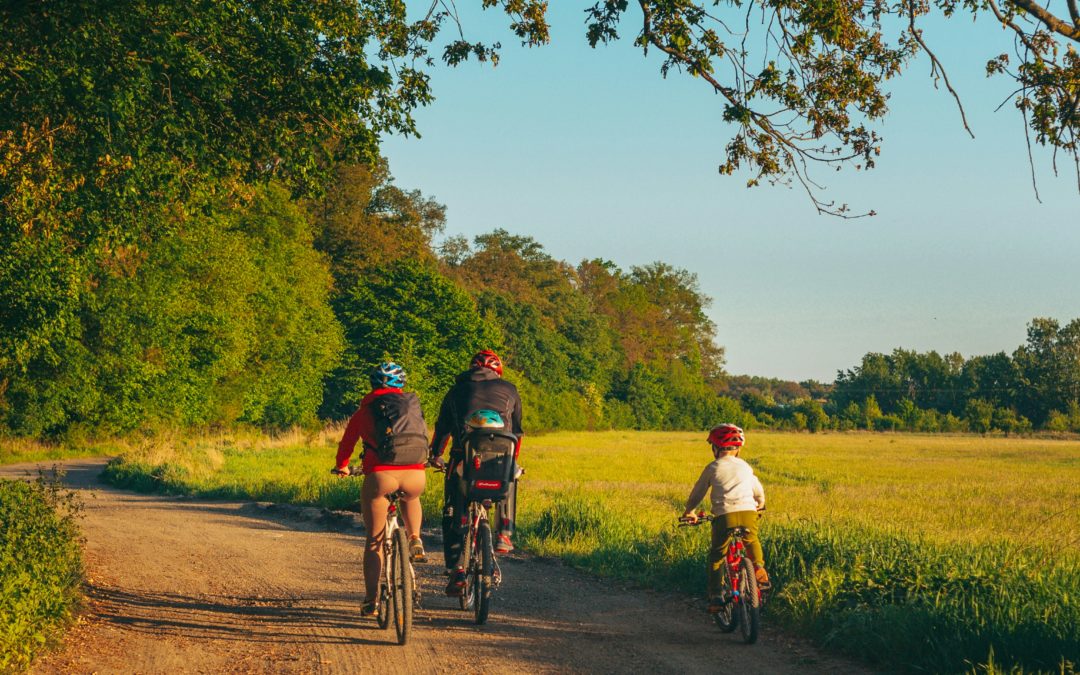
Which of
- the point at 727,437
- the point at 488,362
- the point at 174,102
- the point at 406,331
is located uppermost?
the point at 406,331

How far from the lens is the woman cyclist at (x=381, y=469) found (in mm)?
7488

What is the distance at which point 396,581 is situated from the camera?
7441 millimetres

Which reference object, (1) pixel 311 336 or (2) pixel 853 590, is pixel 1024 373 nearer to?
(1) pixel 311 336

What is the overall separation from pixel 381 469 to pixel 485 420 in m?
1.03

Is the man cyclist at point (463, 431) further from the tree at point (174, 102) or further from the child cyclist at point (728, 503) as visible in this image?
the tree at point (174, 102)

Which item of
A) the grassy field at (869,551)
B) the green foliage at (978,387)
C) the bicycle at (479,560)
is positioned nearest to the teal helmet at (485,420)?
the bicycle at (479,560)

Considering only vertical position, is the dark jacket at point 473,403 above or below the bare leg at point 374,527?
above

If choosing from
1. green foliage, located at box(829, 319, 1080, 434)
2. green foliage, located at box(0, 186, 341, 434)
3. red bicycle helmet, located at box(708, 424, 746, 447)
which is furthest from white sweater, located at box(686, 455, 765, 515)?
green foliage, located at box(829, 319, 1080, 434)

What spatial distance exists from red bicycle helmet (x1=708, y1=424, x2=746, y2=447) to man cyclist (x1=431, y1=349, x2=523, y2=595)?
1605mm

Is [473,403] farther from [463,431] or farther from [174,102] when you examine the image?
[174,102]

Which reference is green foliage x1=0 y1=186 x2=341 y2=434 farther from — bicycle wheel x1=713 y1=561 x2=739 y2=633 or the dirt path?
bicycle wheel x1=713 y1=561 x2=739 y2=633

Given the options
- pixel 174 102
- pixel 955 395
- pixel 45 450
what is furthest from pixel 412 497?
pixel 955 395

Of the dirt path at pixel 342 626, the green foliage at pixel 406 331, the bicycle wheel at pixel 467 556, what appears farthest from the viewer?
the green foliage at pixel 406 331

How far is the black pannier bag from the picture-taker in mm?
8094
